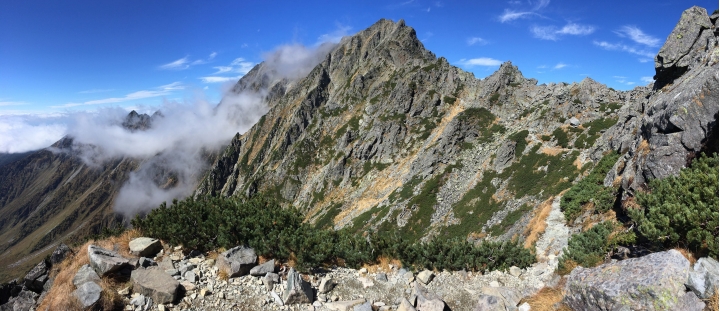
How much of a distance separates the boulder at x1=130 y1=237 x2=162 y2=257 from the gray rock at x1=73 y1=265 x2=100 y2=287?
2062 millimetres

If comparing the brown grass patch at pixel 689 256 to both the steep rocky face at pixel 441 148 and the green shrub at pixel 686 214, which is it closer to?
the green shrub at pixel 686 214

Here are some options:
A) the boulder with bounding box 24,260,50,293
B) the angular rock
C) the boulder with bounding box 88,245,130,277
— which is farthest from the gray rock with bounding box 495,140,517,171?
the boulder with bounding box 24,260,50,293

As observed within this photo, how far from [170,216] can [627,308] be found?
1739cm

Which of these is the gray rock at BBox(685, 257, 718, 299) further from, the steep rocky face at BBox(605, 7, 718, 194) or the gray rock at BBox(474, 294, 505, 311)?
the steep rocky face at BBox(605, 7, 718, 194)

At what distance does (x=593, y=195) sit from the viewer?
24406 mm

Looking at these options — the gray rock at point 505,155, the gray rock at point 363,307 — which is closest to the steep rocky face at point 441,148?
the gray rock at point 505,155

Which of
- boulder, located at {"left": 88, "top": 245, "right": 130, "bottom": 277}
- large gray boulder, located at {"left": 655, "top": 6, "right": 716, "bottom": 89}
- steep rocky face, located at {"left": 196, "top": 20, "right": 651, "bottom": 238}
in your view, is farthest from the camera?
steep rocky face, located at {"left": 196, "top": 20, "right": 651, "bottom": 238}

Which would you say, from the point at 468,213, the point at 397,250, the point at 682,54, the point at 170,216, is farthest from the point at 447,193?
the point at 170,216

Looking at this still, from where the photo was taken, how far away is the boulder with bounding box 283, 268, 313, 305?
444 inches

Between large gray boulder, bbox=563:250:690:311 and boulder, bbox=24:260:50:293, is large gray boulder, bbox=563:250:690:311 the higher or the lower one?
the higher one

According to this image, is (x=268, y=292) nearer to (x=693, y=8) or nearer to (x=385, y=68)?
(x=693, y=8)

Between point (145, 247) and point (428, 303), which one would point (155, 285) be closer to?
point (145, 247)

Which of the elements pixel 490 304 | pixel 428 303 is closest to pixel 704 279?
pixel 490 304

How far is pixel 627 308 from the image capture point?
318 inches
